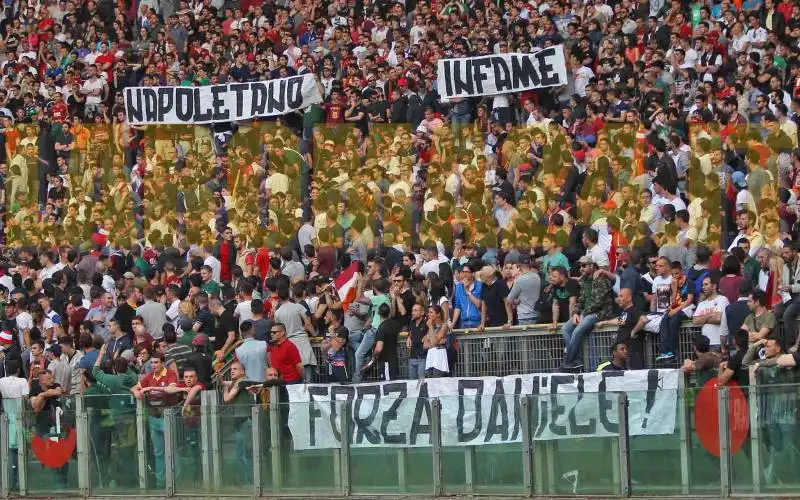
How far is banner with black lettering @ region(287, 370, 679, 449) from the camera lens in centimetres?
1627

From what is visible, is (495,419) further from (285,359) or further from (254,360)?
(254,360)

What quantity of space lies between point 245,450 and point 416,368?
2.04 m

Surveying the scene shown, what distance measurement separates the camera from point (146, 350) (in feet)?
66.0

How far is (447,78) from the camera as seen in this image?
25.7 meters

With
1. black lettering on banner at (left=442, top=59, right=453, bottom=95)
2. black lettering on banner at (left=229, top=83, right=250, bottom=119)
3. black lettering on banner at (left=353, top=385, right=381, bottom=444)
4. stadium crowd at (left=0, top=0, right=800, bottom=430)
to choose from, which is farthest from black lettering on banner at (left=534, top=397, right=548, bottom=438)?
black lettering on banner at (left=229, top=83, right=250, bottom=119)

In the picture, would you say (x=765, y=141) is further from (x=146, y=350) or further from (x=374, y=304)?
(x=146, y=350)

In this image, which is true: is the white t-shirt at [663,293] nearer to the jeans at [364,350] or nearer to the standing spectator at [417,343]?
the standing spectator at [417,343]

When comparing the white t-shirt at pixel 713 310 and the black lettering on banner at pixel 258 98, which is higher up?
the black lettering on banner at pixel 258 98

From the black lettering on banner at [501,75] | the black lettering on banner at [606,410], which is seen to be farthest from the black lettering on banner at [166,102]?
the black lettering on banner at [606,410]

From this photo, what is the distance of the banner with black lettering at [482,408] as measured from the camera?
16.3 meters

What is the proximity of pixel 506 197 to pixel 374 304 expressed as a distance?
316cm

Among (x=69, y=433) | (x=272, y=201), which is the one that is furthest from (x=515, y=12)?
(x=69, y=433)

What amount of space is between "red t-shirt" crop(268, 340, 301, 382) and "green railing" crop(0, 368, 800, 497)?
71cm

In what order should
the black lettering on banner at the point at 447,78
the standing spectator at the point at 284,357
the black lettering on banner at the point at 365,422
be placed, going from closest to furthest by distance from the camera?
the black lettering on banner at the point at 365,422 < the standing spectator at the point at 284,357 < the black lettering on banner at the point at 447,78
